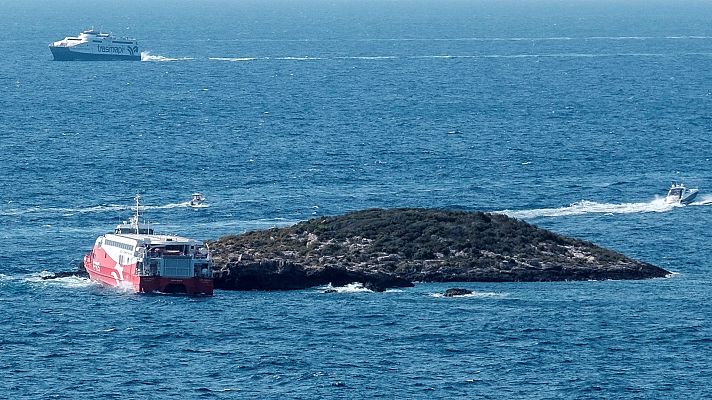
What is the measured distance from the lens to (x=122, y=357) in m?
88.2

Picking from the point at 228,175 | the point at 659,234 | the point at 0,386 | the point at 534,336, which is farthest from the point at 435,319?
the point at 228,175

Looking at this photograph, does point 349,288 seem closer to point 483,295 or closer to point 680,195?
point 483,295

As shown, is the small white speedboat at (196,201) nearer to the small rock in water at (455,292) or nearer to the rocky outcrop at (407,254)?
the rocky outcrop at (407,254)

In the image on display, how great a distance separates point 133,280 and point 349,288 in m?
12.9

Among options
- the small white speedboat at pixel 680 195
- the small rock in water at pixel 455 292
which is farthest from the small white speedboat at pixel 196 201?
the small rock in water at pixel 455 292

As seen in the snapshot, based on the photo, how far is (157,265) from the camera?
10312 cm

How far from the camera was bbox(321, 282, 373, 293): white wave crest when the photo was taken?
103m

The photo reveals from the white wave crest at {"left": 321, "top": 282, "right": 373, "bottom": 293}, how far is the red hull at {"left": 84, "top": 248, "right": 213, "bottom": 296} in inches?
272

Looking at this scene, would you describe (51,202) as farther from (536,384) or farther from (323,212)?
(536,384)

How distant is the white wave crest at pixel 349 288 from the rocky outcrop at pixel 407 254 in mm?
378

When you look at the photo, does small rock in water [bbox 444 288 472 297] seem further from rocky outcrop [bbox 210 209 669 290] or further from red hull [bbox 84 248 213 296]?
red hull [bbox 84 248 213 296]

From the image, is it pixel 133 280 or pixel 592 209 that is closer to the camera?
pixel 133 280

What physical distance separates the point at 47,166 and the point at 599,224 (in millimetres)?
56509

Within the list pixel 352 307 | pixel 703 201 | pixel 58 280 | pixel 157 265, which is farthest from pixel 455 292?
pixel 703 201
